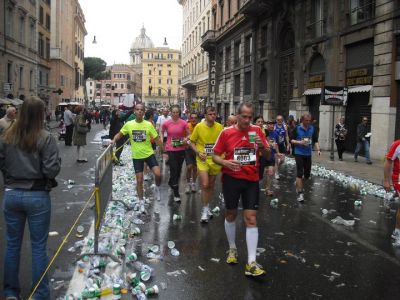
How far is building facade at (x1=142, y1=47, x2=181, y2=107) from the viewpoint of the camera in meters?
166

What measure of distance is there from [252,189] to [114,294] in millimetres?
1879

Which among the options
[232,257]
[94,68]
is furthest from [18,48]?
[94,68]

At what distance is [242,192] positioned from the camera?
5.41 m

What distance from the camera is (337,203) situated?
9531 mm

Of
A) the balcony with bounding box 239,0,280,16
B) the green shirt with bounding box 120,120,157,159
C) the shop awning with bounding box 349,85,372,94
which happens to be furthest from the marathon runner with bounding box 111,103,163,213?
the balcony with bounding box 239,0,280,16

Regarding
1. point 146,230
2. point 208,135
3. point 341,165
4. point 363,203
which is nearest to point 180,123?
point 208,135

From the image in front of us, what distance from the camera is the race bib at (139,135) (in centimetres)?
833

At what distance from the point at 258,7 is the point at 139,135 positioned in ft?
80.7

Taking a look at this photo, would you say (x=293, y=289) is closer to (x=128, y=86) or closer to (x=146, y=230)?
(x=146, y=230)

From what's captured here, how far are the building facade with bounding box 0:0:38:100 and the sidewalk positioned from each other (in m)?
22.0

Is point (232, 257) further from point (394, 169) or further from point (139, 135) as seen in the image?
point (139, 135)

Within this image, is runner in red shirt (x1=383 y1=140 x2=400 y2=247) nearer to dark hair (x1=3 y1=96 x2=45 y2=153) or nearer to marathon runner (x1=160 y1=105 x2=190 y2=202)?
A: marathon runner (x1=160 y1=105 x2=190 y2=202)

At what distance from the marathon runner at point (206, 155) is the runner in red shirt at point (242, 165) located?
1.96 m

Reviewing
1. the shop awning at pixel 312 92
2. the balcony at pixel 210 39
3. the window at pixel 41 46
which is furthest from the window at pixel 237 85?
the window at pixel 41 46
